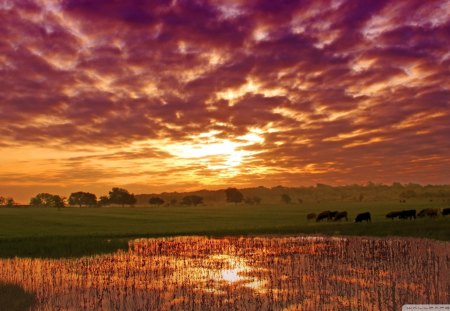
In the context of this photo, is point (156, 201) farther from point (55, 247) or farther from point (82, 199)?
point (55, 247)

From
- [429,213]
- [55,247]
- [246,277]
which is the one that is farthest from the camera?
[429,213]

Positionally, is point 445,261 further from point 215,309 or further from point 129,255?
point 129,255

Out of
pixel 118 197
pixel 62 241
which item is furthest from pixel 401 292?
pixel 118 197

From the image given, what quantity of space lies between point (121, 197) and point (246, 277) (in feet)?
524

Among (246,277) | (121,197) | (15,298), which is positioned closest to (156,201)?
(121,197)

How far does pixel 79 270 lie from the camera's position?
22.9 meters

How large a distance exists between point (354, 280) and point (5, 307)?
45.9 ft

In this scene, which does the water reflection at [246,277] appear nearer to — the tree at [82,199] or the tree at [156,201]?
the tree at [82,199]

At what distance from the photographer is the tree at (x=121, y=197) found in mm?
173212

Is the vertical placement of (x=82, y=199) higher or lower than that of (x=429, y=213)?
higher

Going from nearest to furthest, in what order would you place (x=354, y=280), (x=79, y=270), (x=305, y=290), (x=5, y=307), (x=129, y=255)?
(x=5, y=307) < (x=305, y=290) < (x=354, y=280) < (x=79, y=270) < (x=129, y=255)

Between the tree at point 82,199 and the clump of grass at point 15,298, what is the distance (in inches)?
6477

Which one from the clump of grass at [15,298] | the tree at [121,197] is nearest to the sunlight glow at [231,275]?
the clump of grass at [15,298]

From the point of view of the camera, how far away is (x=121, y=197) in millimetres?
174000
